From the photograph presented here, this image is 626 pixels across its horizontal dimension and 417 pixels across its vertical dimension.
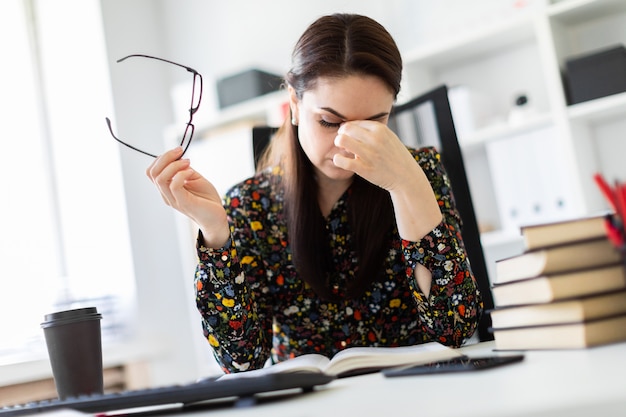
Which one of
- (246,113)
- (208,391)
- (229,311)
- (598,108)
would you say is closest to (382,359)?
(208,391)

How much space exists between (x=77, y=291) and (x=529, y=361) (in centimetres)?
288

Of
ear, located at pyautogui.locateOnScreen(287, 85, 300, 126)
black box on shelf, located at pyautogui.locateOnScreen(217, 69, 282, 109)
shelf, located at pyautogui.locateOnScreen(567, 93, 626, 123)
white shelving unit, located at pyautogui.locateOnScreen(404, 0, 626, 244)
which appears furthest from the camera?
black box on shelf, located at pyautogui.locateOnScreen(217, 69, 282, 109)

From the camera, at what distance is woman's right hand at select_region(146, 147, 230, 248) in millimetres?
1071

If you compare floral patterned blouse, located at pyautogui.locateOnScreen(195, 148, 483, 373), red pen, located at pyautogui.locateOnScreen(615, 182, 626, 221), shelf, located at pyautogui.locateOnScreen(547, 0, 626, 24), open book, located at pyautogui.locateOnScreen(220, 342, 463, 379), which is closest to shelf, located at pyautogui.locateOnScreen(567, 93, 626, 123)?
shelf, located at pyautogui.locateOnScreen(547, 0, 626, 24)

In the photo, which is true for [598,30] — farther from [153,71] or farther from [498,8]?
[153,71]

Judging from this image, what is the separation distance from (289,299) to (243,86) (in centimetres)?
199

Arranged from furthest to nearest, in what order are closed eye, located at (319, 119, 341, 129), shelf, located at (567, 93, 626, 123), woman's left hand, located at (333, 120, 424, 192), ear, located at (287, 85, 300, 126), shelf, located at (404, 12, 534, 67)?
shelf, located at (404, 12, 534, 67), shelf, located at (567, 93, 626, 123), ear, located at (287, 85, 300, 126), closed eye, located at (319, 119, 341, 129), woman's left hand, located at (333, 120, 424, 192)

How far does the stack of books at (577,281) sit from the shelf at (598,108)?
1.78 metres

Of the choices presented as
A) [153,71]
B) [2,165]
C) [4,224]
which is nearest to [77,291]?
[4,224]

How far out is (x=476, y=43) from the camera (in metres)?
2.68

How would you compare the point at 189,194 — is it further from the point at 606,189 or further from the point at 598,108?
the point at 598,108

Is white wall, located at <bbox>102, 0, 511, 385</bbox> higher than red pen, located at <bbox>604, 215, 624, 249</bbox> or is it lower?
higher

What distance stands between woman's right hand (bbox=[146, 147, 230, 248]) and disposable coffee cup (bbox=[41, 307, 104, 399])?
0.22 metres

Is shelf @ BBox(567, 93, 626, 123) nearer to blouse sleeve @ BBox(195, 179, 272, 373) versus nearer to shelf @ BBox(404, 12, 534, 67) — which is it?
shelf @ BBox(404, 12, 534, 67)
